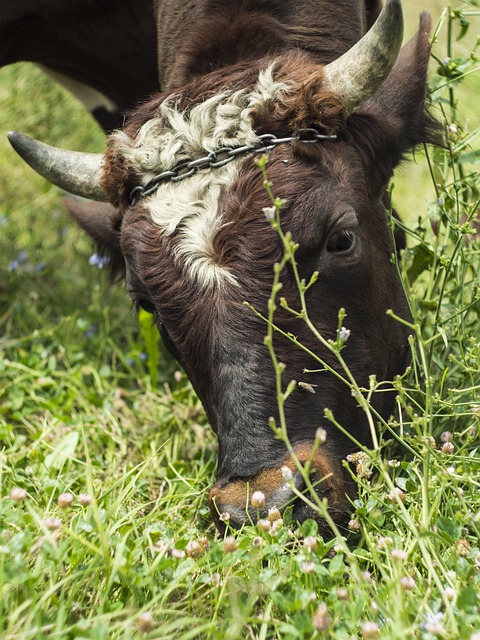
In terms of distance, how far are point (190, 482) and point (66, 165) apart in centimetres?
156

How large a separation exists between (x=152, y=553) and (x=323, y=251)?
1230 mm

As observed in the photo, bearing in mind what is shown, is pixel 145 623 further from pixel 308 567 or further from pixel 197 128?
pixel 197 128

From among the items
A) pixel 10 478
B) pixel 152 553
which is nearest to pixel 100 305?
pixel 10 478

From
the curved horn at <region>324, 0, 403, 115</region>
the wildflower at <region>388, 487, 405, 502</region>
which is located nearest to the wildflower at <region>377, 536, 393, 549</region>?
the wildflower at <region>388, 487, 405, 502</region>

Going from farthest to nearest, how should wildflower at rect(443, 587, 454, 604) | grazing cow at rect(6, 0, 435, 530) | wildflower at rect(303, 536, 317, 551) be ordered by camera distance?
1. grazing cow at rect(6, 0, 435, 530)
2. wildflower at rect(303, 536, 317, 551)
3. wildflower at rect(443, 587, 454, 604)

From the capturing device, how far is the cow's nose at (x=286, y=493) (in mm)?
2781

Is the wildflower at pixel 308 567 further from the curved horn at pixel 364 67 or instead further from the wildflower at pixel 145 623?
the curved horn at pixel 364 67

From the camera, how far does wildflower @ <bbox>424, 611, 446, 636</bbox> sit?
201cm

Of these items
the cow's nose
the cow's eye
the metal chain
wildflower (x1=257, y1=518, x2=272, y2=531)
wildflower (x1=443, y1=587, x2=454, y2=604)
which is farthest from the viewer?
the metal chain

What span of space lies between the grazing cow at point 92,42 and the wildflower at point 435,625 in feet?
11.9

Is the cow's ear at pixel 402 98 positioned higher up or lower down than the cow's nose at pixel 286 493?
higher up

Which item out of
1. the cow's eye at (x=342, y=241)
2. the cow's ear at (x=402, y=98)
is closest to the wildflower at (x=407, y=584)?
the cow's eye at (x=342, y=241)

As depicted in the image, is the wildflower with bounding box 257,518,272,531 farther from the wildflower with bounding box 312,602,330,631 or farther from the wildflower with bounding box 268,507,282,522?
the wildflower with bounding box 312,602,330,631

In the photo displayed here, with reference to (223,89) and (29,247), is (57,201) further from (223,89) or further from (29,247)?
(223,89)
